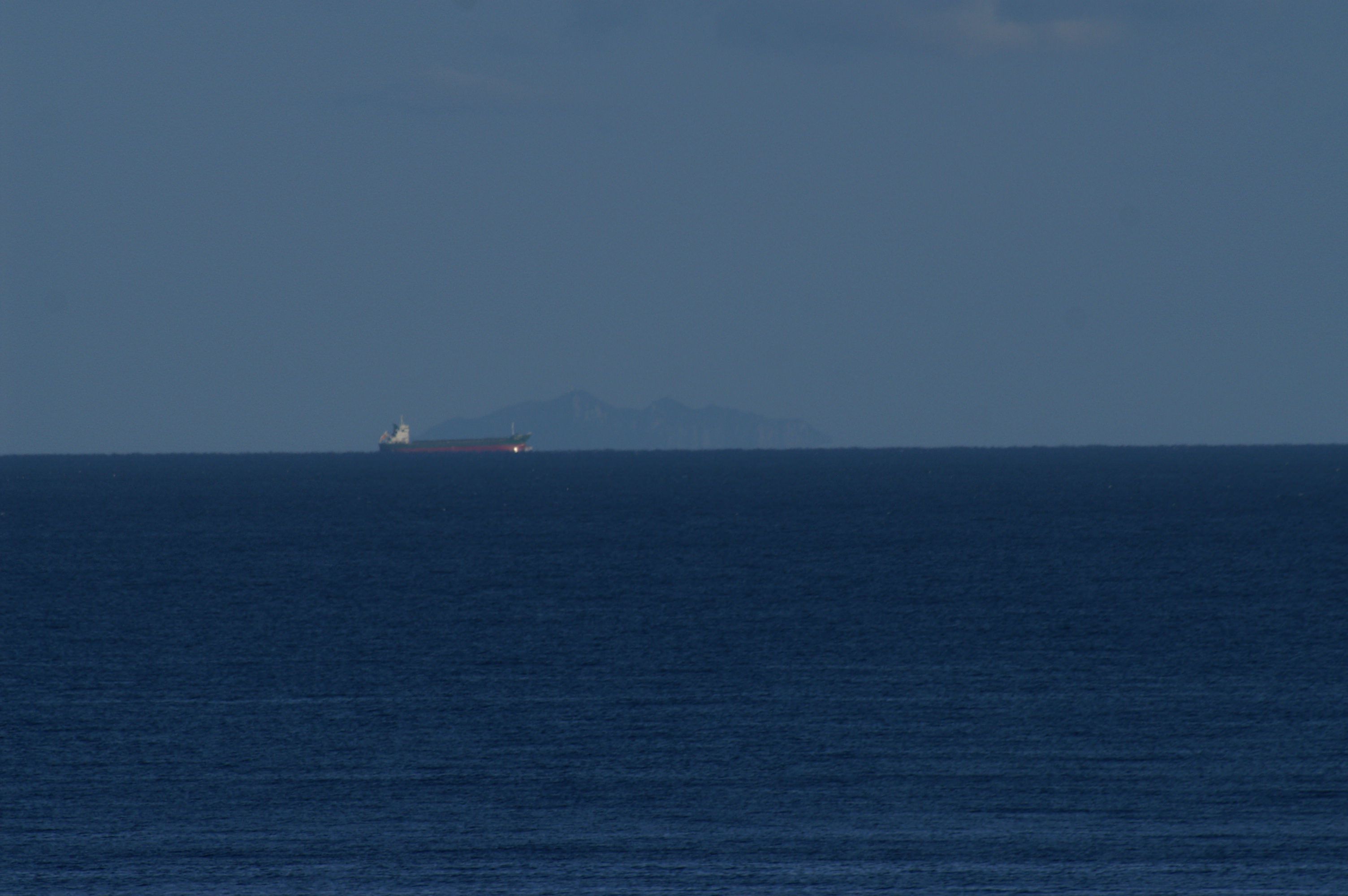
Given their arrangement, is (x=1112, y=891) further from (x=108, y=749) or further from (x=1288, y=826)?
(x=108, y=749)

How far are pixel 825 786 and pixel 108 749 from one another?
1471cm

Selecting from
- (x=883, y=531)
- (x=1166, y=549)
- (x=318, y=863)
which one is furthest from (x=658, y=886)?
(x=883, y=531)

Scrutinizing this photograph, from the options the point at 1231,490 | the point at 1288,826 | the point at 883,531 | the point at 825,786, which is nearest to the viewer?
the point at 1288,826

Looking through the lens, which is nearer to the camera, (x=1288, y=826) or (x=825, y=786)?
(x=1288, y=826)

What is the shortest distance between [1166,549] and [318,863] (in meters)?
79.9

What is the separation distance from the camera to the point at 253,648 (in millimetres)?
51969

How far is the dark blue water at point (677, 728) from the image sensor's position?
2447cm

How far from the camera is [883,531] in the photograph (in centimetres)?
11381

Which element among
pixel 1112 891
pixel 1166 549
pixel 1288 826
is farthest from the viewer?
pixel 1166 549

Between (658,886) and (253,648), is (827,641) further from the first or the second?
(658,886)

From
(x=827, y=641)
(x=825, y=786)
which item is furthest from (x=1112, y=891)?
(x=827, y=641)

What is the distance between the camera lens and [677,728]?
3653 cm

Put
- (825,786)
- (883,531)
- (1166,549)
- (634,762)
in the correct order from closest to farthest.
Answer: (825,786) → (634,762) → (1166,549) → (883,531)

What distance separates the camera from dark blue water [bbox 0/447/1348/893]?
2447 cm
